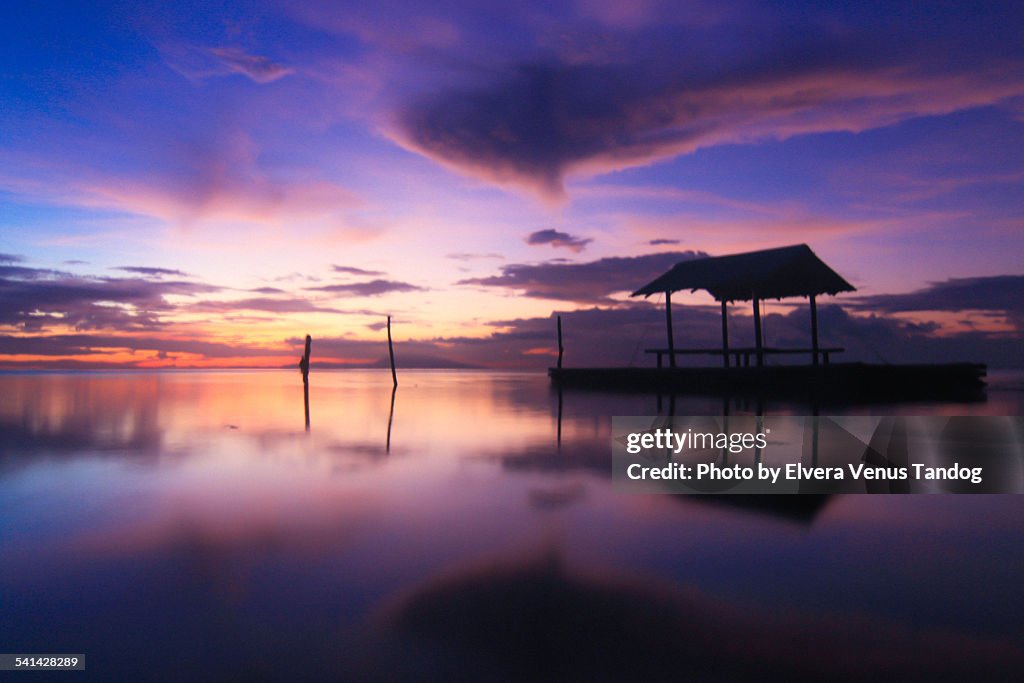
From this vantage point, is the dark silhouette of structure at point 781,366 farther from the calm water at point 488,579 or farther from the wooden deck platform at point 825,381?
the calm water at point 488,579

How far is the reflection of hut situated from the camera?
96.3 feet

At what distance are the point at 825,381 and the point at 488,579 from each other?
30.5 m

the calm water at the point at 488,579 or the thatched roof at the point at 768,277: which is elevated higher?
the thatched roof at the point at 768,277

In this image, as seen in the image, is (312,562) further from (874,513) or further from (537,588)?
(874,513)

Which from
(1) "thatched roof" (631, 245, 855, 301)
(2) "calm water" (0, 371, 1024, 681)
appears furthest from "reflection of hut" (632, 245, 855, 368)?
(2) "calm water" (0, 371, 1024, 681)

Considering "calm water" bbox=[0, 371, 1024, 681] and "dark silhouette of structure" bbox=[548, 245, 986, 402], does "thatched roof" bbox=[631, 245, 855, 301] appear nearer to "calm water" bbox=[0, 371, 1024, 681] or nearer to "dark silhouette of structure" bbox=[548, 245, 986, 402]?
"dark silhouette of structure" bbox=[548, 245, 986, 402]

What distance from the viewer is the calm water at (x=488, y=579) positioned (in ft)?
12.1

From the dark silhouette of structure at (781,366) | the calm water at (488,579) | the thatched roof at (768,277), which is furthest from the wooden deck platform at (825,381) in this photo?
the calm water at (488,579)

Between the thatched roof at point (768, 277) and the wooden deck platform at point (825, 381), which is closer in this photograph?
the thatched roof at point (768, 277)

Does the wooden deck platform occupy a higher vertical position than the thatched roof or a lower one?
lower

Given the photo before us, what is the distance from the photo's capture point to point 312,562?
18.3ft

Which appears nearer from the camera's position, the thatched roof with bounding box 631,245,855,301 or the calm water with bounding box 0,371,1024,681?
the calm water with bounding box 0,371,1024,681

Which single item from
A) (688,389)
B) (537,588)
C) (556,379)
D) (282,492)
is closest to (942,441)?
(537,588)

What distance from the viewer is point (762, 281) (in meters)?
29.5
